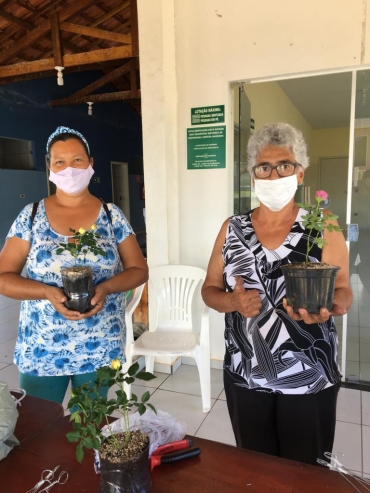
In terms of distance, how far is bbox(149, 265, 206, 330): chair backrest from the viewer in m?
2.79

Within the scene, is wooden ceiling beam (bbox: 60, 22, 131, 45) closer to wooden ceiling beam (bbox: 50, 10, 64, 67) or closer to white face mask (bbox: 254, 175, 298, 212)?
wooden ceiling beam (bbox: 50, 10, 64, 67)

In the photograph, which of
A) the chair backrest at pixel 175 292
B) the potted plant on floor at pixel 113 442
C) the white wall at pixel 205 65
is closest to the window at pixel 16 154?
the white wall at pixel 205 65

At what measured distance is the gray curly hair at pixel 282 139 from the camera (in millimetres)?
1224

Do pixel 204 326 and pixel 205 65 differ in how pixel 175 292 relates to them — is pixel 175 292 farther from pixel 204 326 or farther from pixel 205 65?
pixel 205 65

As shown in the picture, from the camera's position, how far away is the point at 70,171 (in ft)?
4.50

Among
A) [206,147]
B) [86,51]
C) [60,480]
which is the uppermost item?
[86,51]

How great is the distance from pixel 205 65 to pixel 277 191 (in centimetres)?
192

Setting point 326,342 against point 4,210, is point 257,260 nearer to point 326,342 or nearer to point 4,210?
point 326,342

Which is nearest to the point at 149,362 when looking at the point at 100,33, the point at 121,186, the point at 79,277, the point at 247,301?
the point at 79,277

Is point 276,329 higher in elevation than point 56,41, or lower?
lower

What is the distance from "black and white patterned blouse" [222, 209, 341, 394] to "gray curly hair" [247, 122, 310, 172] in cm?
20

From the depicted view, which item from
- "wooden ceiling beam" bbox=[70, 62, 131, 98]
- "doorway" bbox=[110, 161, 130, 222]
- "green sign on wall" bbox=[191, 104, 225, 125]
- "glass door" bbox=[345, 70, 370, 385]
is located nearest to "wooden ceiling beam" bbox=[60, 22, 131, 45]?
"green sign on wall" bbox=[191, 104, 225, 125]

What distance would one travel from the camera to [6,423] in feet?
2.91

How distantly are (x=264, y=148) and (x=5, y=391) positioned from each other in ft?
3.45
